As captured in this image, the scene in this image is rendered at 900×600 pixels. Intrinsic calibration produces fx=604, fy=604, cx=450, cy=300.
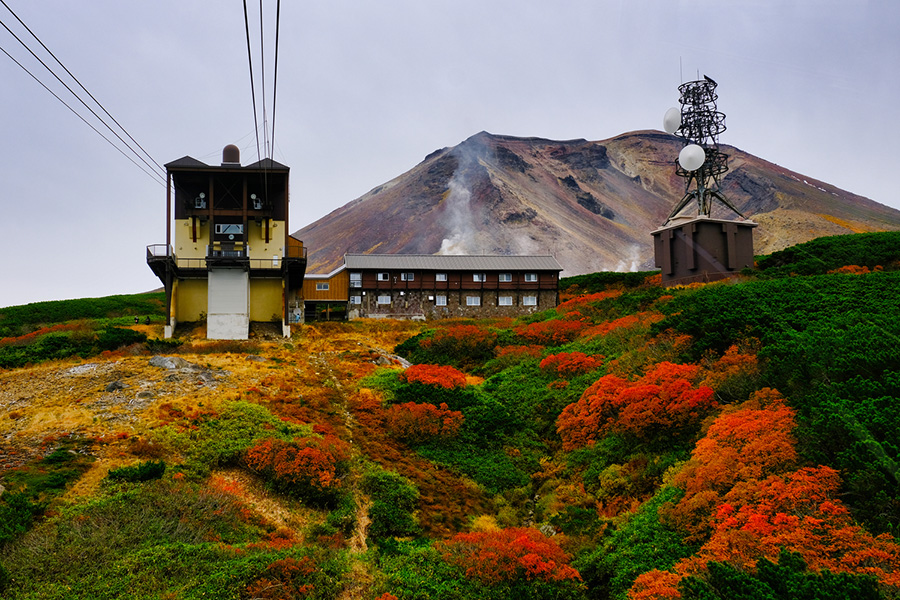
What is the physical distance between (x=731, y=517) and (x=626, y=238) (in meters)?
145

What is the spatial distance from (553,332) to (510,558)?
20166mm

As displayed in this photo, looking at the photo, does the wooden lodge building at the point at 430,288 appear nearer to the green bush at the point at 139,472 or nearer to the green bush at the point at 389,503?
the green bush at the point at 389,503

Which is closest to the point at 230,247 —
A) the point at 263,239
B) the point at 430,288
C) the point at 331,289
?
the point at 263,239

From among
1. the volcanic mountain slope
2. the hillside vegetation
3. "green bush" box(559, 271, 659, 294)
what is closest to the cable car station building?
the hillside vegetation

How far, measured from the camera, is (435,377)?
78.8 ft

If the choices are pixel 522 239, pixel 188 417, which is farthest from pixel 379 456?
pixel 522 239

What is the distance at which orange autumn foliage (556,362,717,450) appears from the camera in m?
15.8

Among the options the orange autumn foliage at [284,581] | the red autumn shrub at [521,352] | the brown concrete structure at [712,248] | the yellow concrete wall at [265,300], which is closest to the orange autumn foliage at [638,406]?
the red autumn shrub at [521,352]

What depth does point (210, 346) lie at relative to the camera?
29812 mm

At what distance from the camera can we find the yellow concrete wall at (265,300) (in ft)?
129

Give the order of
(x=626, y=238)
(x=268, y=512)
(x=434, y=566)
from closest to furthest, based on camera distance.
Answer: (x=434, y=566) < (x=268, y=512) < (x=626, y=238)

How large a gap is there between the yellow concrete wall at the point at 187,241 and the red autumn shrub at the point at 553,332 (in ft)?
71.0

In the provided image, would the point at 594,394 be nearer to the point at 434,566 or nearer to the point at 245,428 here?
the point at 434,566

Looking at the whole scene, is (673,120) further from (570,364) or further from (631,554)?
(631,554)
